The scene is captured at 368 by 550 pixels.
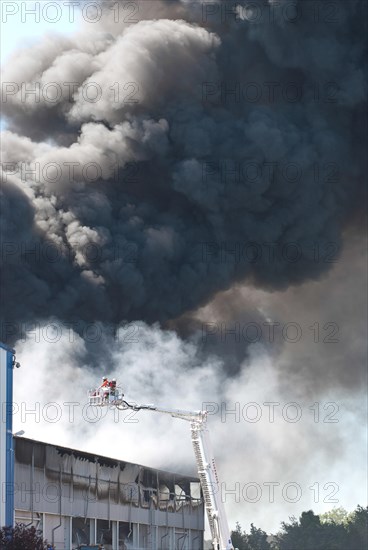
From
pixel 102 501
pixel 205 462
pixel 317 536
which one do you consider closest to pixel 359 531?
pixel 317 536

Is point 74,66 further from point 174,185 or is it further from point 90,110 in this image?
point 174,185

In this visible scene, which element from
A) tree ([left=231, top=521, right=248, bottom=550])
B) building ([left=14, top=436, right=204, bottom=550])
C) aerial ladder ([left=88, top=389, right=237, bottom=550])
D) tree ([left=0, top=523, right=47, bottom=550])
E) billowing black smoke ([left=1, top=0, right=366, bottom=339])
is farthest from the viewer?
tree ([left=231, top=521, right=248, bottom=550])

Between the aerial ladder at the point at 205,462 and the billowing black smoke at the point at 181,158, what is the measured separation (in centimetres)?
1545

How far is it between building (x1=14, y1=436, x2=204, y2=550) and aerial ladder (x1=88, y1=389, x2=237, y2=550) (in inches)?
108

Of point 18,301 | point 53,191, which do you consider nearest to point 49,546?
point 18,301

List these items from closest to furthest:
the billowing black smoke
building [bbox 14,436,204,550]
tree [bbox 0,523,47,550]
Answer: tree [bbox 0,523,47,550] < building [bbox 14,436,204,550] < the billowing black smoke

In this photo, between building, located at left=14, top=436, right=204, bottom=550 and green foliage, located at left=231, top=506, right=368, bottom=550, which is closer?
building, located at left=14, top=436, right=204, bottom=550

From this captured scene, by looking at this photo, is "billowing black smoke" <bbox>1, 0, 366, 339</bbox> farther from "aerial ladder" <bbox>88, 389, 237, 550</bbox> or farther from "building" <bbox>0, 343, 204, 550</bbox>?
"aerial ladder" <bbox>88, 389, 237, 550</bbox>

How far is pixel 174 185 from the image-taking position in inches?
2130

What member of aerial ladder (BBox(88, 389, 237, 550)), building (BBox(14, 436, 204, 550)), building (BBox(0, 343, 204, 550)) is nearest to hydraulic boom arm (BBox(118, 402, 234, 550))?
aerial ladder (BBox(88, 389, 237, 550))

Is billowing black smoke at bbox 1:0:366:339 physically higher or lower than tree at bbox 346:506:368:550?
higher

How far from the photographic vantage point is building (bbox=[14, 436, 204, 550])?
33750 millimetres

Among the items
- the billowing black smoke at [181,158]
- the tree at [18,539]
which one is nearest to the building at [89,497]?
the tree at [18,539]

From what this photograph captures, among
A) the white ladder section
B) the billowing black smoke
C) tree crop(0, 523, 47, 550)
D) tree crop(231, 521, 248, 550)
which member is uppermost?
the billowing black smoke
